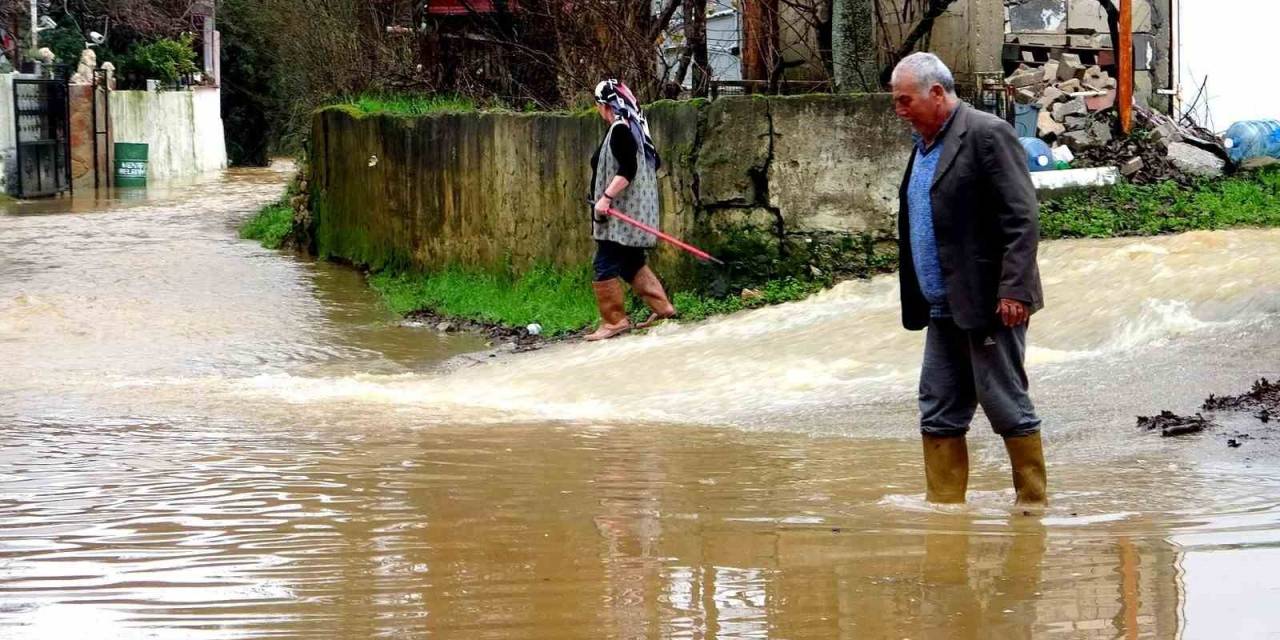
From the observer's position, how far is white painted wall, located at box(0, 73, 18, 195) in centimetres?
2416

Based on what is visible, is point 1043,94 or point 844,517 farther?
point 1043,94

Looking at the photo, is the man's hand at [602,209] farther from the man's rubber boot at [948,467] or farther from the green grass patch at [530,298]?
the man's rubber boot at [948,467]

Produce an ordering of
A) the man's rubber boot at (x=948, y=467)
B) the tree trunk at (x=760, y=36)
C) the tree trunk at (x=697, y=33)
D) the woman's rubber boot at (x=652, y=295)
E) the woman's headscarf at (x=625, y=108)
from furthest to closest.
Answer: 1. the tree trunk at (x=697, y=33)
2. the tree trunk at (x=760, y=36)
3. the woman's rubber boot at (x=652, y=295)
4. the woman's headscarf at (x=625, y=108)
5. the man's rubber boot at (x=948, y=467)

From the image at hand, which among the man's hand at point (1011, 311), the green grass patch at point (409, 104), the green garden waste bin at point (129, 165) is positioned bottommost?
the man's hand at point (1011, 311)

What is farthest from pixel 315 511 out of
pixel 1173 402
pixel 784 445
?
pixel 1173 402

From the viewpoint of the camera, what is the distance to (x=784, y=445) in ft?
24.6

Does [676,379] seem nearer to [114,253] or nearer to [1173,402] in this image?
[1173,402]

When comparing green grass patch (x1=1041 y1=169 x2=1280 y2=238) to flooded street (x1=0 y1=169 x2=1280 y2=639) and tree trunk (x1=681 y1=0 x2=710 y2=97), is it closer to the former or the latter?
flooded street (x1=0 y1=169 x2=1280 y2=639)

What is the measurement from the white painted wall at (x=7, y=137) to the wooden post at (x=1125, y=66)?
631 inches

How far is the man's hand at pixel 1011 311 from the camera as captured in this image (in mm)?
5379

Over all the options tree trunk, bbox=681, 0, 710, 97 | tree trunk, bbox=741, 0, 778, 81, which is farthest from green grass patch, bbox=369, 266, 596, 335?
tree trunk, bbox=741, 0, 778, 81

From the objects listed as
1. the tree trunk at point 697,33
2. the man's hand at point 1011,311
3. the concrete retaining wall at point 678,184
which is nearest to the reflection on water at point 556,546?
the man's hand at point 1011,311

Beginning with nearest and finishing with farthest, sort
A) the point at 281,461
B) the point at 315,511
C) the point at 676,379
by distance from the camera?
the point at 315,511 → the point at 281,461 → the point at 676,379

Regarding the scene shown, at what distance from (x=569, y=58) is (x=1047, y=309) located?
7172 mm
